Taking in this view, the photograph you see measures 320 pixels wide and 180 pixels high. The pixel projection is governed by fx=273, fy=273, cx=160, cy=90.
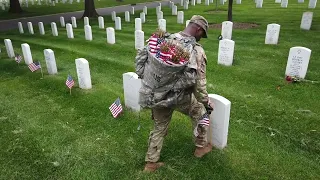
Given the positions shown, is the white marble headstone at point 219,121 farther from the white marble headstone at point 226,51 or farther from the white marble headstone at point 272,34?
the white marble headstone at point 272,34

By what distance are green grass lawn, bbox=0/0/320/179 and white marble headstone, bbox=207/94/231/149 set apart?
0.24 meters

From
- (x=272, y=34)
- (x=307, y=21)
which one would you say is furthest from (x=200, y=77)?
(x=307, y=21)

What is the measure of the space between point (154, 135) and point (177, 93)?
867 mm

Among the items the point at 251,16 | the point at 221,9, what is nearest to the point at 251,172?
the point at 251,16

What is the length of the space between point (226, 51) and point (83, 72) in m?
4.54

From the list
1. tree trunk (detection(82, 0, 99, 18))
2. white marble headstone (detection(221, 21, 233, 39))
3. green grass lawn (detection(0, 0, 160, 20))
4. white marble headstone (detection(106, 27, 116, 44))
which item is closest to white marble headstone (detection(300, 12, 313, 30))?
white marble headstone (detection(221, 21, 233, 39))

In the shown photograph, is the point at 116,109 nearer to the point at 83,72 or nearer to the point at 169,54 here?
the point at 83,72

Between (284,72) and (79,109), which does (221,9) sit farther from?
(79,109)

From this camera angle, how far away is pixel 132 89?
243 inches

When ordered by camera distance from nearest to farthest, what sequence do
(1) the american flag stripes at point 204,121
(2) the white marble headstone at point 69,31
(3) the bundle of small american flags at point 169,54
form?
(3) the bundle of small american flags at point 169,54 → (1) the american flag stripes at point 204,121 → (2) the white marble headstone at point 69,31

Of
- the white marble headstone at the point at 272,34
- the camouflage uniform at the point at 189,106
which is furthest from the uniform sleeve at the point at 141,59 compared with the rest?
the white marble headstone at the point at 272,34

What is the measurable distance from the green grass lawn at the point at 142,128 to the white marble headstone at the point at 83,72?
312mm

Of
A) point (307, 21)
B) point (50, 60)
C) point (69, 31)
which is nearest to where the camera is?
point (50, 60)

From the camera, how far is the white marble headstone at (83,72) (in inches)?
295
